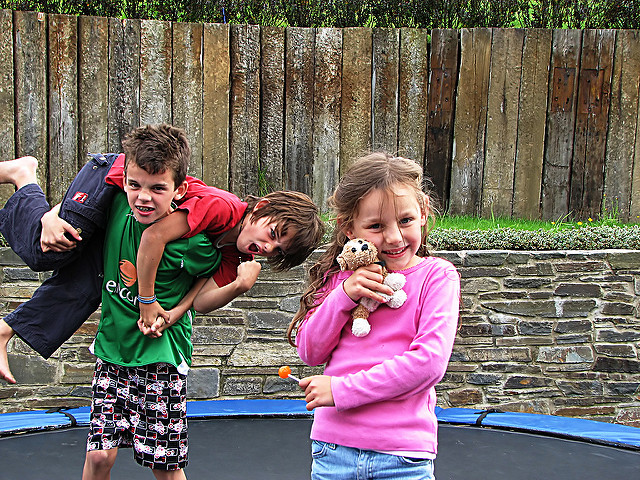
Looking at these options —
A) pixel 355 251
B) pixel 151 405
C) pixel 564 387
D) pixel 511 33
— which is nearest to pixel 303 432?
pixel 151 405

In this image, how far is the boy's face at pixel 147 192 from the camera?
5.16ft

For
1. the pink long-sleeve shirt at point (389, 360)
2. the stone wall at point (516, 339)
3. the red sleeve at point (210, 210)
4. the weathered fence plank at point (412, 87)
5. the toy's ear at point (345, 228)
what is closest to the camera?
the pink long-sleeve shirt at point (389, 360)

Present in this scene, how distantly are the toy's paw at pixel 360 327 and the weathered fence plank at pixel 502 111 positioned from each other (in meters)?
2.65

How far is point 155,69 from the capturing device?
3.41 meters

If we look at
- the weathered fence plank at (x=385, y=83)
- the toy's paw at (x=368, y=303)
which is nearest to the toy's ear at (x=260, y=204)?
the toy's paw at (x=368, y=303)

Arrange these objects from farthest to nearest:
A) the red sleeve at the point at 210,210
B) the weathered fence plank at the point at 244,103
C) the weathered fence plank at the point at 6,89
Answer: the weathered fence plank at the point at 244,103 → the weathered fence plank at the point at 6,89 → the red sleeve at the point at 210,210

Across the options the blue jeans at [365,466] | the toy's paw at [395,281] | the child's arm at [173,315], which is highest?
the toy's paw at [395,281]

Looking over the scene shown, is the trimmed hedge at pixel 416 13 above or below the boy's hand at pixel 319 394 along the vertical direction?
above

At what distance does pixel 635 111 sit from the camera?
371 centimetres

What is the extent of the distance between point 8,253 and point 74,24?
3.97ft

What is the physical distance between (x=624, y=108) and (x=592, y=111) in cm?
19

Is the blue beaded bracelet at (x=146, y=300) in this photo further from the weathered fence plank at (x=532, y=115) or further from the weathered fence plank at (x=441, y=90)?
the weathered fence plank at (x=532, y=115)

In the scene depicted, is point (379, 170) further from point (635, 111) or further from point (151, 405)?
point (635, 111)

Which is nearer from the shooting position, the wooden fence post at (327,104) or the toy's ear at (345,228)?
the toy's ear at (345,228)
